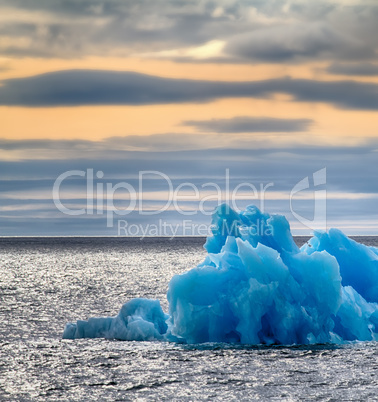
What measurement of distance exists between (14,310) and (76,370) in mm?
15461

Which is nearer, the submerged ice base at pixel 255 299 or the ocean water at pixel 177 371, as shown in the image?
the ocean water at pixel 177 371

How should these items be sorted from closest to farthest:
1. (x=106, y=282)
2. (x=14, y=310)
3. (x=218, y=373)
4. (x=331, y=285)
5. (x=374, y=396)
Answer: (x=374, y=396)
(x=218, y=373)
(x=331, y=285)
(x=14, y=310)
(x=106, y=282)

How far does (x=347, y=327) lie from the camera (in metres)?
19.3

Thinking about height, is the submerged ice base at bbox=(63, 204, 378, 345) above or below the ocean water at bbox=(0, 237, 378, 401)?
above

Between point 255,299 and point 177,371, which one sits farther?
point 255,299

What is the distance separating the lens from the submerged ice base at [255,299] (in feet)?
57.8

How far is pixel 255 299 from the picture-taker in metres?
17.4

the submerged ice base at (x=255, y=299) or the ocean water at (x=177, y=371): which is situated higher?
the submerged ice base at (x=255, y=299)

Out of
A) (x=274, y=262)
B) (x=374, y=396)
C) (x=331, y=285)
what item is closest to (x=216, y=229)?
(x=274, y=262)

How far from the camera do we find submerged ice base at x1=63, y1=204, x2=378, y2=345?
17.6 m

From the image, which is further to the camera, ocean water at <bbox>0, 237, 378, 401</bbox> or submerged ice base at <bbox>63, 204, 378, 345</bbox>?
submerged ice base at <bbox>63, 204, 378, 345</bbox>

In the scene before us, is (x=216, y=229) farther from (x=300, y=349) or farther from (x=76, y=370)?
(x=76, y=370)

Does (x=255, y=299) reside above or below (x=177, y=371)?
above

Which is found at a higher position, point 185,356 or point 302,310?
point 302,310
